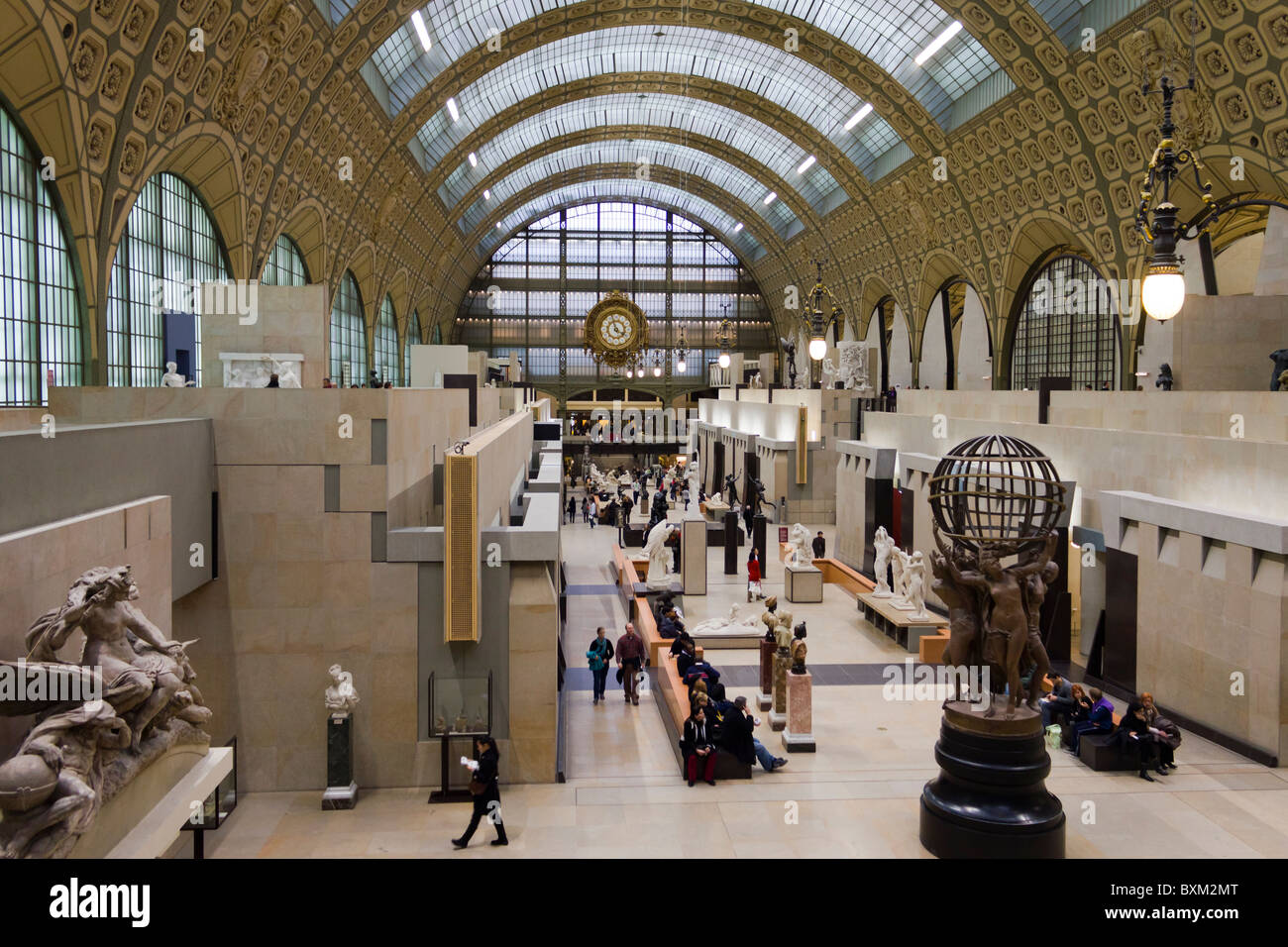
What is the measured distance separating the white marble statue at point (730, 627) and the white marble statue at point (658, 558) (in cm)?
283

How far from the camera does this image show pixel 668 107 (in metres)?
49.9

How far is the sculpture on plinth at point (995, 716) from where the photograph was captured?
8.56 meters

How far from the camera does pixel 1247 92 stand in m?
20.1

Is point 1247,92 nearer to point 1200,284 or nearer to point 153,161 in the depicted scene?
point 1200,284

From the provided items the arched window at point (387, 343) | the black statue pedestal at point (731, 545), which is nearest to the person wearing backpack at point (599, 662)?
the black statue pedestal at point (731, 545)

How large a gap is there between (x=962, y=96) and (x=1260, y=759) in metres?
25.5

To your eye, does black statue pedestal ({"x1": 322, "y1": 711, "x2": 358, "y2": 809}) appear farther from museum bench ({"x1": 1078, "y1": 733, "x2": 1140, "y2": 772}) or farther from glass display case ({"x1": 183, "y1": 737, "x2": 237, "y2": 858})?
museum bench ({"x1": 1078, "y1": 733, "x2": 1140, "y2": 772})

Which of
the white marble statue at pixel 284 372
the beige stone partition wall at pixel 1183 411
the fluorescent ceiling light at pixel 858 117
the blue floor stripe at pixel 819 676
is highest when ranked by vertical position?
the fluorescent ceiling light at pixel 858 117

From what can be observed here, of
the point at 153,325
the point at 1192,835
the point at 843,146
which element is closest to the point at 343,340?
the point at 153,325

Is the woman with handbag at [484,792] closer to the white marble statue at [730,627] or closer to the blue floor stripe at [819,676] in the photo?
the blue floor stripe at [819,676]

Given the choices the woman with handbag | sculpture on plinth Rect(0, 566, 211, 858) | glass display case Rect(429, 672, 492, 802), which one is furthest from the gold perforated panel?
sculpture on plinth Rect(0, 566, 211, 858)

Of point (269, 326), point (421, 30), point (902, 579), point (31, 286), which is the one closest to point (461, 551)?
point (269, 326)

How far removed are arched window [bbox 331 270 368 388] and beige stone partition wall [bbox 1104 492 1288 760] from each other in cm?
2829

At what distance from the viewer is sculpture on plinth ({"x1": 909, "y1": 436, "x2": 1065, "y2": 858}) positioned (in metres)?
8.56
